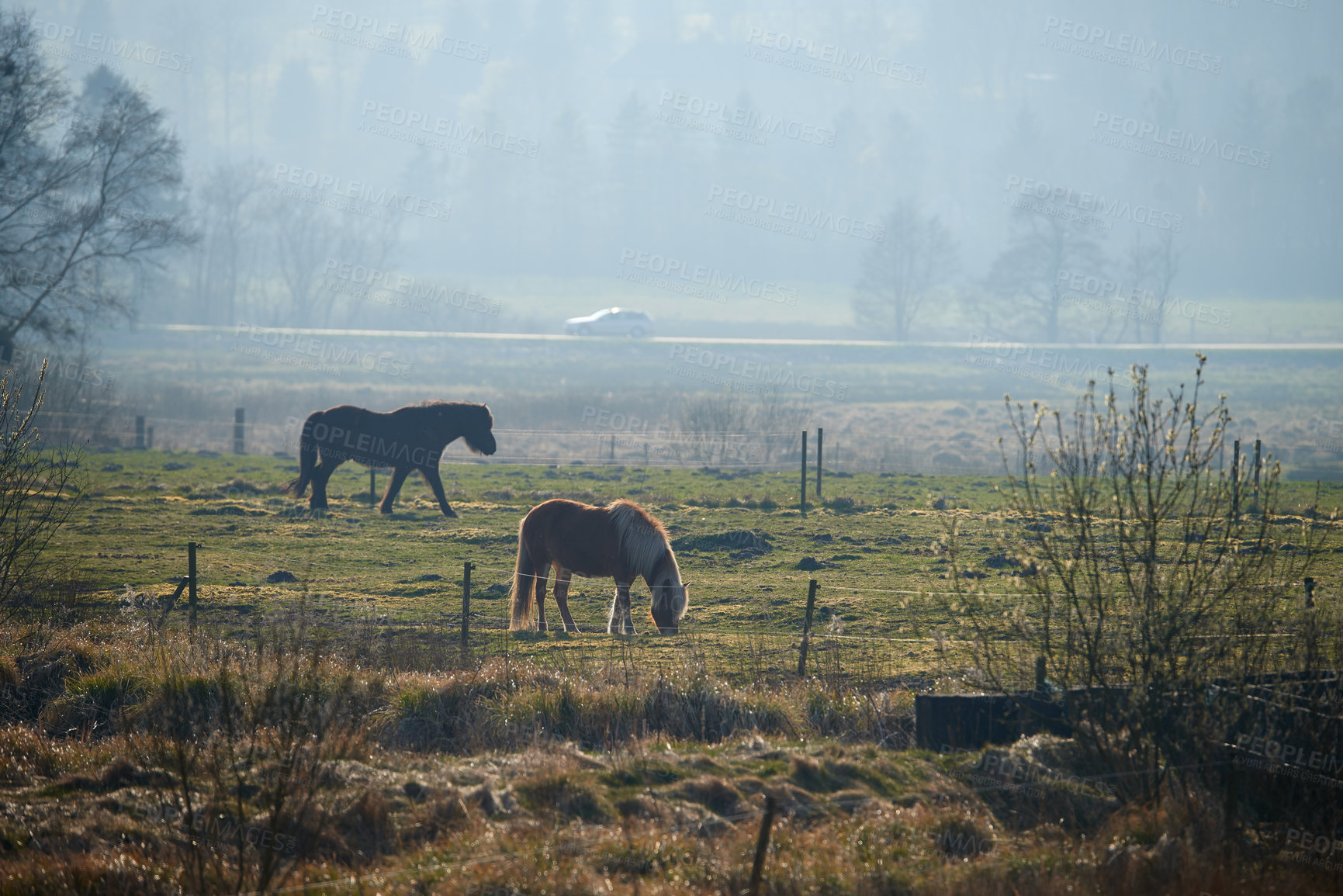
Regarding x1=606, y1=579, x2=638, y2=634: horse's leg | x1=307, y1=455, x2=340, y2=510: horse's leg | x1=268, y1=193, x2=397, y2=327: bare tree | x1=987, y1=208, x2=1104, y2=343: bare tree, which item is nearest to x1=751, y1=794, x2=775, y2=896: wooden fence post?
x1=606, y1=579, x2=638, y2=634: horse's leg

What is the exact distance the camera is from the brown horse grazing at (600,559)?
11.5m

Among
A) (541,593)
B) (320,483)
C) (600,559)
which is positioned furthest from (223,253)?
(600,559)

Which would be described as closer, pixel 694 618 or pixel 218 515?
pixel 694 618

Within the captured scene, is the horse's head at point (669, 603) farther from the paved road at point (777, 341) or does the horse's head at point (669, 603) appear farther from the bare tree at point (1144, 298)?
the bare tree at point (1144, 298)

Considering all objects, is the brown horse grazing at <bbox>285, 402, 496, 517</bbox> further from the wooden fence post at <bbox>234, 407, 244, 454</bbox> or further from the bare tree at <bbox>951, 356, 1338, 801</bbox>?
the bare tree at <bbox>951, 356, 1338, 801</bbox>

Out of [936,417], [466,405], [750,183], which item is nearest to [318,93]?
[750,183]

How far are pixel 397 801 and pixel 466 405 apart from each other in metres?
15.0

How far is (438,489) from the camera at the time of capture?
64.6 feet

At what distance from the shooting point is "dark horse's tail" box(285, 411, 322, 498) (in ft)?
65.1

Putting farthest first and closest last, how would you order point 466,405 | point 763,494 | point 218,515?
point 763,494 → point 466,405 → point 218,515

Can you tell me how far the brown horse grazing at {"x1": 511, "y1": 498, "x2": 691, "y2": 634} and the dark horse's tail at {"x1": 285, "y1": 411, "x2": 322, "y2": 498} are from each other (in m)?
9.46

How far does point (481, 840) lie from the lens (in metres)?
5.93

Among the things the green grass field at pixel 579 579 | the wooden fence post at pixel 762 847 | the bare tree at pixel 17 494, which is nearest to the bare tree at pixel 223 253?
the green grass field at pixel 579 579

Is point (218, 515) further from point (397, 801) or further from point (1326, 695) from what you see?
point (1326, 695)
